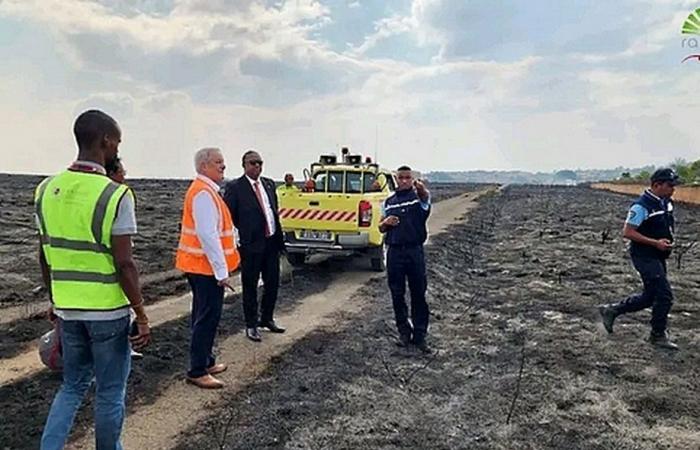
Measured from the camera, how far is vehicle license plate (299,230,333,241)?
11.4 metres

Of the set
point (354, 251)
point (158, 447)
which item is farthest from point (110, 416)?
point (354, 251)

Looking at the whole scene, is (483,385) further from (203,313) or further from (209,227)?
(209,227)

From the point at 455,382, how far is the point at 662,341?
266 cm

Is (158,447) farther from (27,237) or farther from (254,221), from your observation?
(27,237)

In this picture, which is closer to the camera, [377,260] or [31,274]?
[31,274]

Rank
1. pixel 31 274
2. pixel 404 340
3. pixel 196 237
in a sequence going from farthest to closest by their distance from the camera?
pixel 31 274
pixel 404 340
pixel 196 237

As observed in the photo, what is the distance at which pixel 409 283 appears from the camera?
6719 mm

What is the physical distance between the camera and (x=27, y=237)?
15.8 metres

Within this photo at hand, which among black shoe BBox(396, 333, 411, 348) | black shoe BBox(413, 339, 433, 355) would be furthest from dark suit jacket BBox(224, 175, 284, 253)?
black shoe BBox(413, 339, 433, 355)

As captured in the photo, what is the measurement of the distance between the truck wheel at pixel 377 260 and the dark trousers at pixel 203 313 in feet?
22.0

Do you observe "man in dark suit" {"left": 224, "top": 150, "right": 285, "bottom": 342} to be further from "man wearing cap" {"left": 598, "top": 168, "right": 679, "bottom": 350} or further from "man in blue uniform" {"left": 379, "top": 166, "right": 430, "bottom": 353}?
"man wearing cap" {"left": 598, "top": 168, "right": 679, "bottom": 350}

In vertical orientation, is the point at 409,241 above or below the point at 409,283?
above

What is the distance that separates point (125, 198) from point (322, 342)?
4.23m

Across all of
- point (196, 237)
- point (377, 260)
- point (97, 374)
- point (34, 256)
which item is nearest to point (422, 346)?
point (196, 237)
